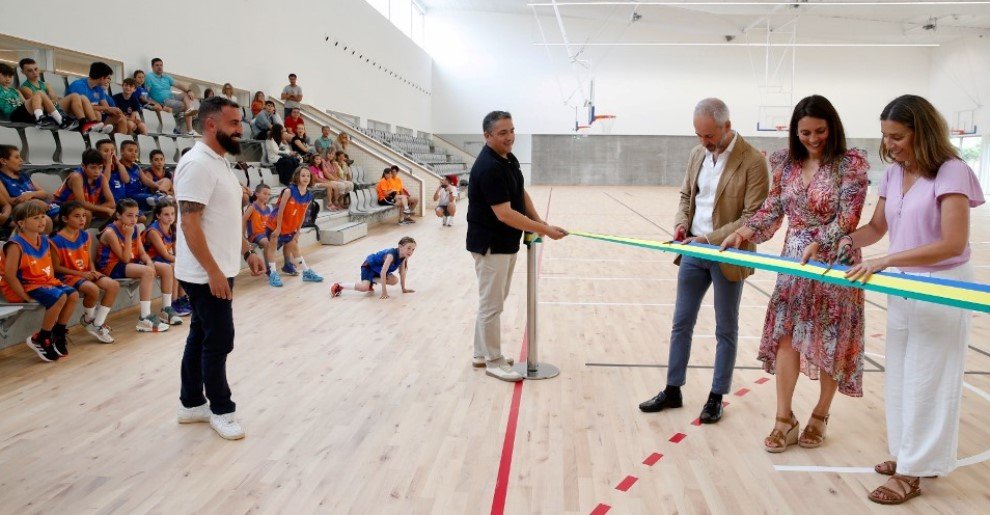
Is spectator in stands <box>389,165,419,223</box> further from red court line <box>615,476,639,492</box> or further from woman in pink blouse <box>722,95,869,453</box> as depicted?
red court line <box>615,476,639,492</box>

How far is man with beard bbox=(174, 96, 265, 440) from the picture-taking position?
9.27 ft

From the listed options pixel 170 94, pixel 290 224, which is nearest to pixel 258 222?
pixel 290 224

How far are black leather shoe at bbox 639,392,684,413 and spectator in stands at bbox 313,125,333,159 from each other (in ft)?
33.5

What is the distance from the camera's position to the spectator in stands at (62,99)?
21.1ft

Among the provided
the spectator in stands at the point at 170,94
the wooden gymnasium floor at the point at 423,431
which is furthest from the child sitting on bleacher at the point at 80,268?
the spectator in stands at the point at 170,94

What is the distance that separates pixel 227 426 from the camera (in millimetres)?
3086

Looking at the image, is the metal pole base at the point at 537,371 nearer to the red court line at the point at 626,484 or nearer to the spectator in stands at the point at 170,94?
the red court line at the point at 626,484

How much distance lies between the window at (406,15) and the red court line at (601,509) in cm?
1875

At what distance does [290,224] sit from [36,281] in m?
3.17

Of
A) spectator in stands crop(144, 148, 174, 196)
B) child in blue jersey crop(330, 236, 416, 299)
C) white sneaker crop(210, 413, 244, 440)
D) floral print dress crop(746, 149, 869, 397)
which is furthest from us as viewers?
spectator in stands crop(144, 148, 174, 196)

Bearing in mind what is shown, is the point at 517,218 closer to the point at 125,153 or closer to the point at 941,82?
the point at 125,153

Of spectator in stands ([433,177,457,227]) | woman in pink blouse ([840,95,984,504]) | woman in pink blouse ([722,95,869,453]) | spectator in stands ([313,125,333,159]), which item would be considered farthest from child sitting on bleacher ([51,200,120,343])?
spectator in stands ([313,125,333,159])

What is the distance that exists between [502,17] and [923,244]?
25238mm

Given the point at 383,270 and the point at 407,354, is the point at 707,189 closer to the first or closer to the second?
the point at 407,354
